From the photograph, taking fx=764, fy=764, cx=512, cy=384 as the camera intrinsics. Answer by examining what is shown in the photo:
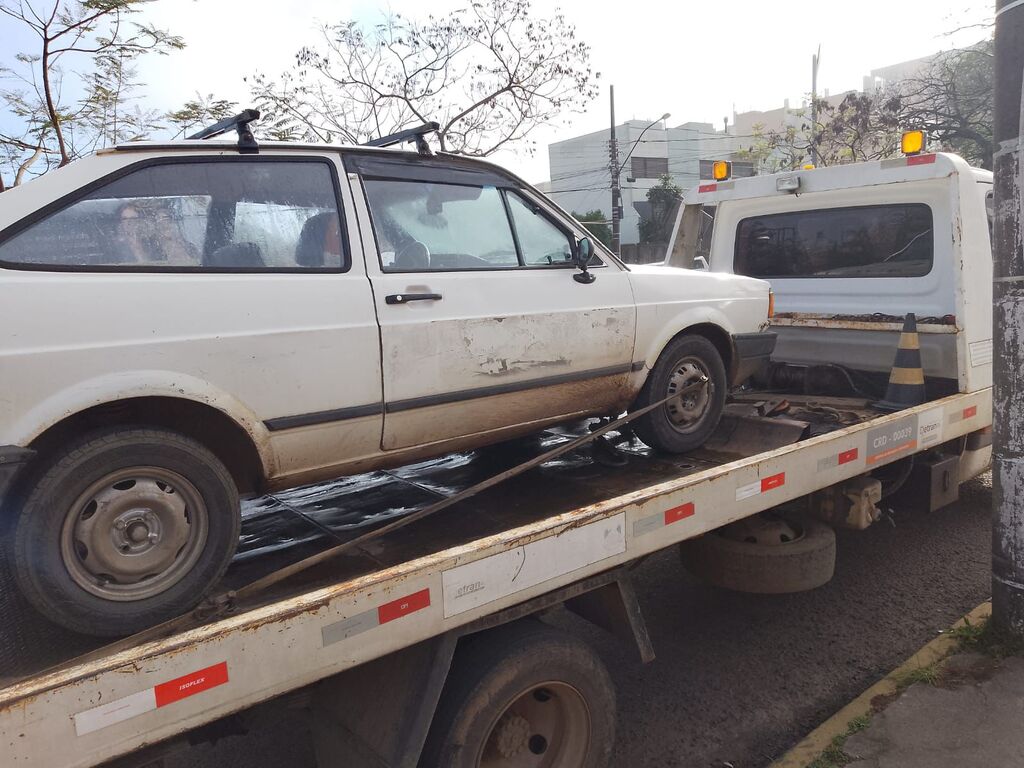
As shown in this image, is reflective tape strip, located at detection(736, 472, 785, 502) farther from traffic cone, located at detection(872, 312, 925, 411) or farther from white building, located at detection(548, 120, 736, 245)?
white building, located at detection(548, 120, 736, 245)

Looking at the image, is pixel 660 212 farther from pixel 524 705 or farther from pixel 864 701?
pixel 524 705

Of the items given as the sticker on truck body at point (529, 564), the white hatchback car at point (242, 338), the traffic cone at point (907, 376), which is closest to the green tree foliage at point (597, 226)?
the traffic cone at point (907, 376)

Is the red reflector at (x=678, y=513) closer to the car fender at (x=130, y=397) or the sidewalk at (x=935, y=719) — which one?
the sidewalk at (x=935, y=719)

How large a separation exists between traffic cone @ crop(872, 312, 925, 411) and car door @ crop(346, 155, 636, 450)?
6.17 feet

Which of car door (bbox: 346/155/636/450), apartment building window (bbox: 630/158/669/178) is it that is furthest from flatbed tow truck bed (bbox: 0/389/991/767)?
apartment building window (bbox: 630/158/669/178)

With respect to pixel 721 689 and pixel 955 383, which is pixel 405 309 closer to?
pixel 721 689

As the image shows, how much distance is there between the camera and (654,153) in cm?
4025

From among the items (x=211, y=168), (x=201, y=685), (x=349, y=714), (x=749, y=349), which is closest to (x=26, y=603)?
(x=201, y=685)

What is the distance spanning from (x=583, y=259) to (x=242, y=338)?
1.70m

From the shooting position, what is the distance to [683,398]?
13.0 ft

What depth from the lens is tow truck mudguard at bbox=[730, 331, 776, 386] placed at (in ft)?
13.8

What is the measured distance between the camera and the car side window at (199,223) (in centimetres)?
227

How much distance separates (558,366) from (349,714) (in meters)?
1.62

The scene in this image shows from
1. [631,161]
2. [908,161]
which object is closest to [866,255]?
[908,161]
